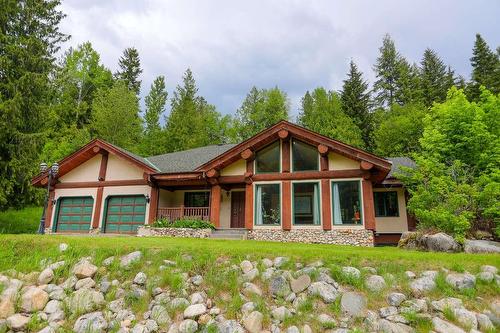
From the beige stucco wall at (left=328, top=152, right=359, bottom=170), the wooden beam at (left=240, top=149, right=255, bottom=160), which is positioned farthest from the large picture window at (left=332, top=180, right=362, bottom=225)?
the wooden beam at (left=240, top=149, right=255, bottom=160)

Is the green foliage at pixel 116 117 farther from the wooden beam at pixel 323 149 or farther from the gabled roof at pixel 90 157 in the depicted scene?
the wooden beam at pixel 323 149

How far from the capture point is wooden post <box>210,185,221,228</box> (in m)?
14.6

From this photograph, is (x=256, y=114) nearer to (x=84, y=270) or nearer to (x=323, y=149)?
(x=323, y=149)

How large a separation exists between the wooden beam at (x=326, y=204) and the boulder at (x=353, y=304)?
7158 mm

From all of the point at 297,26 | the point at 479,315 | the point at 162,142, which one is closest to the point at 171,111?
the point at 162,142

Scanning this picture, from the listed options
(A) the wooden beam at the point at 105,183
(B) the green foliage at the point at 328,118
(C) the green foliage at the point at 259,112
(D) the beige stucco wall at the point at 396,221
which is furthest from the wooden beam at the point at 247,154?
(C) the green foliage at the point at 259,112

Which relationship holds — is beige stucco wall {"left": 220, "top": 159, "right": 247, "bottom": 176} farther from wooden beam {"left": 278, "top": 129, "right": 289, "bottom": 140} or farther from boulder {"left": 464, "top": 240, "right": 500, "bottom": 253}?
boulder {"left": 464, "top": 240, "right": 500, "bottom": 253}

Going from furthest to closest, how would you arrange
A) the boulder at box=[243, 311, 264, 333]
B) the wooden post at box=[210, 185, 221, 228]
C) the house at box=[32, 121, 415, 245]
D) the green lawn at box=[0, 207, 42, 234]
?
the green lawn at box=[0, 207, 42, 234], the wooden post at box=[210, 185, 221, 228], the house at box=[32, 121, 415, 245], the boulder at box=[243, 311, 264, 333]

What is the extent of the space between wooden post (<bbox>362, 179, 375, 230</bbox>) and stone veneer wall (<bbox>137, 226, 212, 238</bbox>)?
648 cm

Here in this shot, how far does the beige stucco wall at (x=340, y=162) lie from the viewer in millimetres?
13266

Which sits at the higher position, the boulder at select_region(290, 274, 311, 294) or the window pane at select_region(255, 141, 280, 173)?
the window pane at select_region(255, 141, 280, 173)

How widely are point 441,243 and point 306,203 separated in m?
5.36

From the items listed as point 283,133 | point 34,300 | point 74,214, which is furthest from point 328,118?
point 34,300

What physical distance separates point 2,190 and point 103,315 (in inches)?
525
